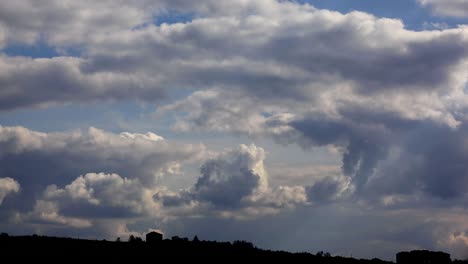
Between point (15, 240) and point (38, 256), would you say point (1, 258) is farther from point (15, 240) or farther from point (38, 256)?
point (15, 240)

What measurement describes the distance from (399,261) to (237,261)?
3987 cm

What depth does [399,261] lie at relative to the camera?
110 meters

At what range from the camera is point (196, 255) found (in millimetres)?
79125

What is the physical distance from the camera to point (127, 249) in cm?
7925

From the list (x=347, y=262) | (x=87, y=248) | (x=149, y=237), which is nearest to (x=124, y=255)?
(x=87, y=248)

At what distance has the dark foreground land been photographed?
71.1 metres

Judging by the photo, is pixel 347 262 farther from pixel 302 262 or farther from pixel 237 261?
pixel 237 261

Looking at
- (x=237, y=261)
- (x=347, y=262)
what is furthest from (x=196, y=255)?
(x=347, y=262)

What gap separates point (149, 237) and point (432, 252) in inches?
1823

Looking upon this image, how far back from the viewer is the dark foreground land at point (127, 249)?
71106mm

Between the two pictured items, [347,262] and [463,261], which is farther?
[463,261]

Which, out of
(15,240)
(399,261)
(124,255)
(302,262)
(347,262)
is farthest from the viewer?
(399,261)

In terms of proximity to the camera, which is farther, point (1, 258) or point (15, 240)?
point (15, 240)

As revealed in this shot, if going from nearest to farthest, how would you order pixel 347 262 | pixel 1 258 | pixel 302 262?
pixel 1 258 < pixel 302 262 < pixel 347 262
